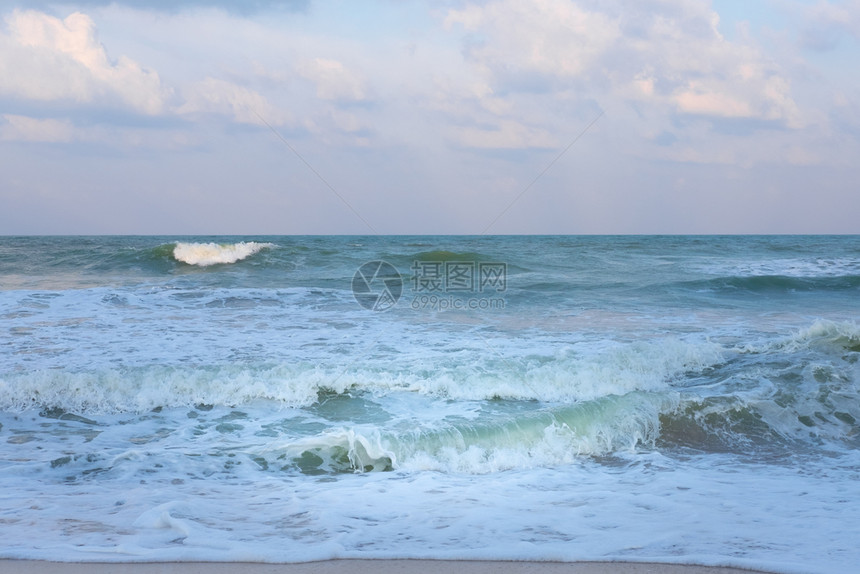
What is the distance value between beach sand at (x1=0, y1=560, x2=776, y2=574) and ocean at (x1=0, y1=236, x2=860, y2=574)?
7 centimetres

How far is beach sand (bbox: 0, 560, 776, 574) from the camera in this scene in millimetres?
2791

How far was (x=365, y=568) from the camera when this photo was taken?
2.86 m

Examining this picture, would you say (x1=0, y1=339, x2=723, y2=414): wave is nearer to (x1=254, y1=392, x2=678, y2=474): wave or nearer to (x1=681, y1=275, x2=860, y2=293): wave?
(x1=254, y1=392, x2=678, y2=474): wave

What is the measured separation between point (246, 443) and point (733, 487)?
A: 3.75 m

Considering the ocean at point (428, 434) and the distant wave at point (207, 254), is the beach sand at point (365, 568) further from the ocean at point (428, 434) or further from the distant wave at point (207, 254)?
the distant wave at point (207, 254)

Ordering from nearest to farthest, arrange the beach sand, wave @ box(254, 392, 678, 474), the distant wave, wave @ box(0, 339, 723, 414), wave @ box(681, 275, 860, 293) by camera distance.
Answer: the beach sand, wave @ box(254, 392, 678, 474), wave @ box(0, 339, 723, 414), wave @ box(681, 275, 860, 293), the distant wave

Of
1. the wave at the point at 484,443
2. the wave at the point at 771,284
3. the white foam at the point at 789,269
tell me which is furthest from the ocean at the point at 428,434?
the white foam at the point at 789,269

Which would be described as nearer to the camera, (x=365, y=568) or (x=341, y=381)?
(x=365, y=568)

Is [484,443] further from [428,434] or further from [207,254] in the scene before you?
[207,254]

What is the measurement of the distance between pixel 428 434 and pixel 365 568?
7.15 ft

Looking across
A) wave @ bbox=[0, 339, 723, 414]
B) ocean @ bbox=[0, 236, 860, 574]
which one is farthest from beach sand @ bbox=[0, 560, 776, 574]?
wave @ bbox=[0, 339, 723, 414]

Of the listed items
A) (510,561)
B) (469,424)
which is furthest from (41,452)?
(510,561)

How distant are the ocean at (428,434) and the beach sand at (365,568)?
7cm

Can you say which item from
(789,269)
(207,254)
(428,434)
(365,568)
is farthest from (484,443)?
(207,254)
